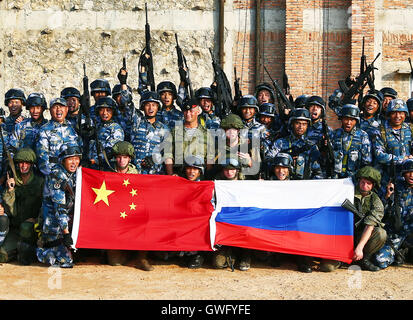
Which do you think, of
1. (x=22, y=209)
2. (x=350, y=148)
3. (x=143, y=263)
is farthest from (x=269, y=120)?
(x=22, y=209)

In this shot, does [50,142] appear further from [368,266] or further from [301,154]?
[368,266]

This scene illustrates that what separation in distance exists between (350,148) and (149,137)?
3023 millimetres

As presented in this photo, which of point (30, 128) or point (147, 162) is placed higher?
point (30, 128)

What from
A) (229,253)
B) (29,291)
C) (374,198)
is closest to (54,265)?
(29,291)

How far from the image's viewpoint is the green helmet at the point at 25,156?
924 cm

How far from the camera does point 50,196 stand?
28.4 feet

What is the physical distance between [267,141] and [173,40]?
6451mm

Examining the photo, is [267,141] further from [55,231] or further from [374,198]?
[55,231]

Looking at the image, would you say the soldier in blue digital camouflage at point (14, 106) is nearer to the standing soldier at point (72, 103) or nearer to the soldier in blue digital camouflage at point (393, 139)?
the standing soldier at point (72, 103)

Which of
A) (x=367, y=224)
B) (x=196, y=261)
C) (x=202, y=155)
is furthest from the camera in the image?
(x=202, y=155)

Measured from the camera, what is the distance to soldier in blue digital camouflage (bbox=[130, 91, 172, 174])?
378 inches

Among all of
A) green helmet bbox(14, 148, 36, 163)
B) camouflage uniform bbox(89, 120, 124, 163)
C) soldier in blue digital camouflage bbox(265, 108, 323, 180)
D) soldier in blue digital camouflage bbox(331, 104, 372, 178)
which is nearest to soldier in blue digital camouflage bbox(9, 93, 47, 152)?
green helmet bbox(14, 148, 36, 163)

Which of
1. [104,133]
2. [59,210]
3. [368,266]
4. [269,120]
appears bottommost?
[368,266]

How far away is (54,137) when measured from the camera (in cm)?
966
